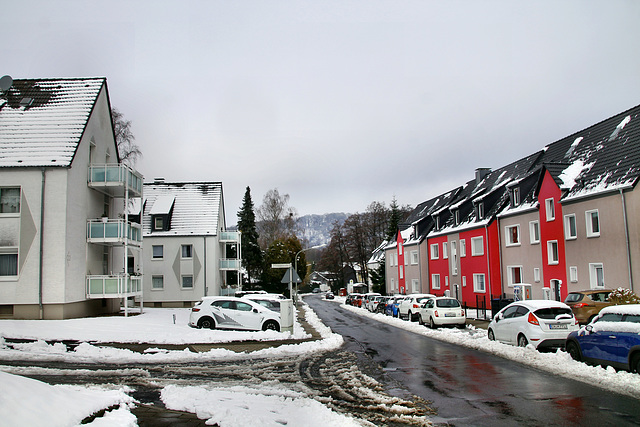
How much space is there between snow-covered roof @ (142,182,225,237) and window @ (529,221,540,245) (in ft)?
78.3

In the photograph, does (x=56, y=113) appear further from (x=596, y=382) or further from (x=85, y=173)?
(x=596, y=382)

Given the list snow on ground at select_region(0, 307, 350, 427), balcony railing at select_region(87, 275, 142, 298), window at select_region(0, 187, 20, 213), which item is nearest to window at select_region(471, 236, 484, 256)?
snow on ground at select_region(0, 307, 350, 427)

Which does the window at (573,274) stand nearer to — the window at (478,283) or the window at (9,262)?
the window at (478,283)

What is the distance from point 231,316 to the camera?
71.2 feet

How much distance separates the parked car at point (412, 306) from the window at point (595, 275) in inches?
302

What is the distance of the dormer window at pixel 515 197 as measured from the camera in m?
34.3

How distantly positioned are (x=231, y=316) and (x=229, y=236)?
2466 cm

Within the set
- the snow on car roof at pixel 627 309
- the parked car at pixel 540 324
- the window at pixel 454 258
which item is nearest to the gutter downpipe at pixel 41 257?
the parked car at pixel 540 324

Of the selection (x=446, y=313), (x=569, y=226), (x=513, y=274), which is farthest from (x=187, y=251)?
(x=569, y=226)

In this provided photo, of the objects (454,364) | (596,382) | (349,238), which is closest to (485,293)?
(454,364)

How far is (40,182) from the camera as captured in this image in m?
23.7

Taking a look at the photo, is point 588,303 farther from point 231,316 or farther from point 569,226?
point 231,316

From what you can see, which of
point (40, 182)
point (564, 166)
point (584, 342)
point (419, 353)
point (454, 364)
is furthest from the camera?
point (564, 166)

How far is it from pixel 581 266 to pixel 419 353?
14.4 meters
